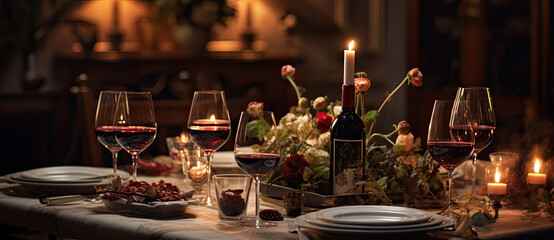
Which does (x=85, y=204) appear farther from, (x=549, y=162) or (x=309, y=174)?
(x=549, y=162)

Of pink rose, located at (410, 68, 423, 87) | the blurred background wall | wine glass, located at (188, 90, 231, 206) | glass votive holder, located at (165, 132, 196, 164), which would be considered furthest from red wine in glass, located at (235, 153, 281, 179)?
the blurred background wall

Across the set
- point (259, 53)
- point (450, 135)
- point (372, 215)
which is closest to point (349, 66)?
point (450, 135)

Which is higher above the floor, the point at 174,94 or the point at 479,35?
the point at 479,35

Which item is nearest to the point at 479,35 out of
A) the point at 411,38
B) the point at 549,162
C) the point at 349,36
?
the point at 411,38

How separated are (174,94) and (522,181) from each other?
365cm

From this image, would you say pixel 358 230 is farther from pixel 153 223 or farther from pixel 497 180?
pixel 497 180

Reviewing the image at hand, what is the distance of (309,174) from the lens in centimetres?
149

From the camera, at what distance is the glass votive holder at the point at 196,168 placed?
1.68 m

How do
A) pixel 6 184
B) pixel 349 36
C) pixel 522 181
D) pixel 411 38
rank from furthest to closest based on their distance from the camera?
pixel 349 36 → pixel 411 38 → pixel 6 184 → pixel 522 181

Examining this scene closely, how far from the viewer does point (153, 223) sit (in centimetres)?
128

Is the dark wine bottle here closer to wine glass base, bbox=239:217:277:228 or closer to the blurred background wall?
wine glass base, bbox=239:217:277:228

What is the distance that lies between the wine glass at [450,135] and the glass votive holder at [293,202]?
0.28 m

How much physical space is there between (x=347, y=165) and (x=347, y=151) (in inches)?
1.2

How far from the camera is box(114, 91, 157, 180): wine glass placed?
1.52m
